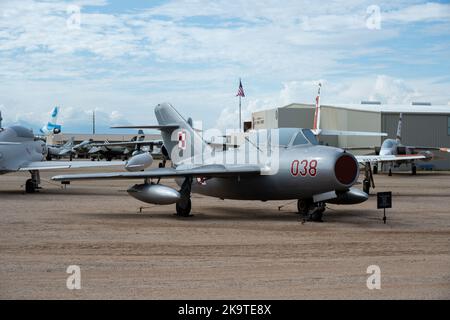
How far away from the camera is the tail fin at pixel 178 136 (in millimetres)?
17750

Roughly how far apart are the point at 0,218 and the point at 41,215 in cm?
113

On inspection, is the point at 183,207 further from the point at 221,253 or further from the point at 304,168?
the point at 221,253

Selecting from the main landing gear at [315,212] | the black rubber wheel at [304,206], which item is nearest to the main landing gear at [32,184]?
the black rubber wheel at [304,206]

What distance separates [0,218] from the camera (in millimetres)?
15156

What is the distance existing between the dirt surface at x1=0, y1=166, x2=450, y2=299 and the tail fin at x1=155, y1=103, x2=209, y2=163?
5.55 feet

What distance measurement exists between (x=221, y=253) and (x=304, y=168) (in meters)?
4.36

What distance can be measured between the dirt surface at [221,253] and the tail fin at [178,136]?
169 cm

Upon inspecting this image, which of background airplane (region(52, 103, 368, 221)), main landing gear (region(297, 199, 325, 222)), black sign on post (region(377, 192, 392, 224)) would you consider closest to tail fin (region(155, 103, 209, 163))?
background airplane (region(52, 103, 368, 221))

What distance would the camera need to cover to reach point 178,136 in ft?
58.8

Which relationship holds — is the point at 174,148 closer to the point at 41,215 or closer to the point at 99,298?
the point at 41,215

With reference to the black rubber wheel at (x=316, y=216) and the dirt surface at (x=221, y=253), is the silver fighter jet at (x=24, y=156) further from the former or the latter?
the black rubber wheel at (x=316, y=216)

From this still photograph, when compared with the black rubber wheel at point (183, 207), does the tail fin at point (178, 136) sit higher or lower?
higher

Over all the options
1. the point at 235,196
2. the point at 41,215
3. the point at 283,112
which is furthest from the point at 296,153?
the point at 283,112

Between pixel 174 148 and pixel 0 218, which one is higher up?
pixel 174 148
